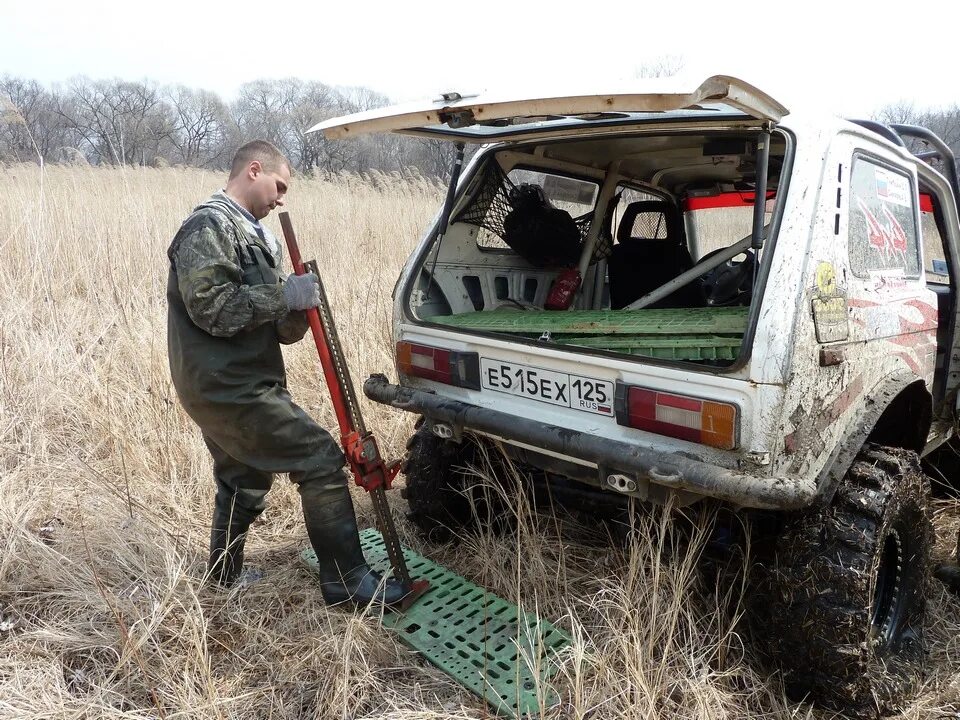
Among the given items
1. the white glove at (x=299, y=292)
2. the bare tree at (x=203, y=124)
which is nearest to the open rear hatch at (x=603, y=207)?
the white glove at (x=299, y=292)

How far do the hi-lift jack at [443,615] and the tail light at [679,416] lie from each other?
0.75m

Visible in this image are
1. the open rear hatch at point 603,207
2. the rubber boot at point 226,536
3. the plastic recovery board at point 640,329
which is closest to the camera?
the open rear hatch at point 603,207

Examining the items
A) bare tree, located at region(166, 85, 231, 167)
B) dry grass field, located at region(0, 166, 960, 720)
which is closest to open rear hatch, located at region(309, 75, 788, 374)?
dry grass field, located at region(0, 166, 960, 720)

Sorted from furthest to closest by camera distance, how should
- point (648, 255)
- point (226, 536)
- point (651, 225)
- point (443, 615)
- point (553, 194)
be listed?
point (651, 225) → point (648, 255) → point (553, 194) → point (226, 536) → point (443, 615)

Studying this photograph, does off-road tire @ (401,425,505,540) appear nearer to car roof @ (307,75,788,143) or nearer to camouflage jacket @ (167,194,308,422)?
camouflage jacket @ (167,194,308,422)

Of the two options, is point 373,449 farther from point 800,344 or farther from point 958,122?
point 958,122

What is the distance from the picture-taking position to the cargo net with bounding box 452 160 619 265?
292 centimetres

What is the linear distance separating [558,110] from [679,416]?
3.14 ft

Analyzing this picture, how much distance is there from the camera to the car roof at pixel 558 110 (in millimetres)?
1675

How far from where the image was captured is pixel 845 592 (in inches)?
74.1

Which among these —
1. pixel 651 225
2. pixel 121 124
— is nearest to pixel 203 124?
pixel 121 124

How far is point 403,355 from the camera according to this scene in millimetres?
2701

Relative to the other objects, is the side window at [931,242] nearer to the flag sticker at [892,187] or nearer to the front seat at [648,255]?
the flag sticker at [892,187]

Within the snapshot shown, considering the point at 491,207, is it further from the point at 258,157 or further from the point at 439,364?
the point at 258,157
